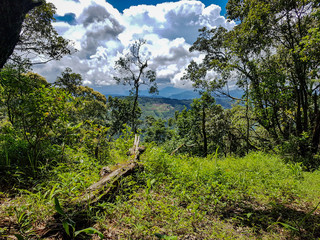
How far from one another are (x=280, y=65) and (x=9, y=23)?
14.1 meters

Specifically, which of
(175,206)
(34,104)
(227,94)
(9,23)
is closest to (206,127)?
(227,94)

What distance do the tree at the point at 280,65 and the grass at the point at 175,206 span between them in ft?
19.6

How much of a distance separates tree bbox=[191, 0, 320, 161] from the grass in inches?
235

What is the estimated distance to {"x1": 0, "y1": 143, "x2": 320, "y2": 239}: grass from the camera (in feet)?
7.86

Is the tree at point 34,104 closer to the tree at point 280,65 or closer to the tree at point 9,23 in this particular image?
the tree at point 9,23

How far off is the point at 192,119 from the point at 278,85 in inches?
282

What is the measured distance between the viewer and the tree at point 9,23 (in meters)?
3.47

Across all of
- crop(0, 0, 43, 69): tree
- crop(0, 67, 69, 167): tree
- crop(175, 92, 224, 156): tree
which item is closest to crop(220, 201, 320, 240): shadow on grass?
crop(0, 67, 69, 167): tree

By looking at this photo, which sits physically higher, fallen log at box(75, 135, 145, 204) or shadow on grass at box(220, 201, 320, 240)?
fallen log at box(75, 135, 145, 204)

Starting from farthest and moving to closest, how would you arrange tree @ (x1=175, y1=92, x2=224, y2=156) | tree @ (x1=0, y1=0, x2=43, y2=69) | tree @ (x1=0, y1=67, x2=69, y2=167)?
tree @ (x1=175, y1=92, x2=224, y2=156) < tree @ (x1=0, y1=0, x2=43, y2=69) < tree @ (x1=0, y1=67, x2=69, y2=167)

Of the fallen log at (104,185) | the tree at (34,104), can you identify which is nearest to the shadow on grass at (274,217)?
the fallen log at (104,185)

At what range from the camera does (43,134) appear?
370 centimetres

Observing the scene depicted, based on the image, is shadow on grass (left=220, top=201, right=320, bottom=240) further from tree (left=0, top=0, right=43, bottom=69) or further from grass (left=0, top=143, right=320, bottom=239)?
tree (left=0, top=0, right=43, bottom=69)

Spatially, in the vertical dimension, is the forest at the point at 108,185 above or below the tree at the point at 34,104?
below
